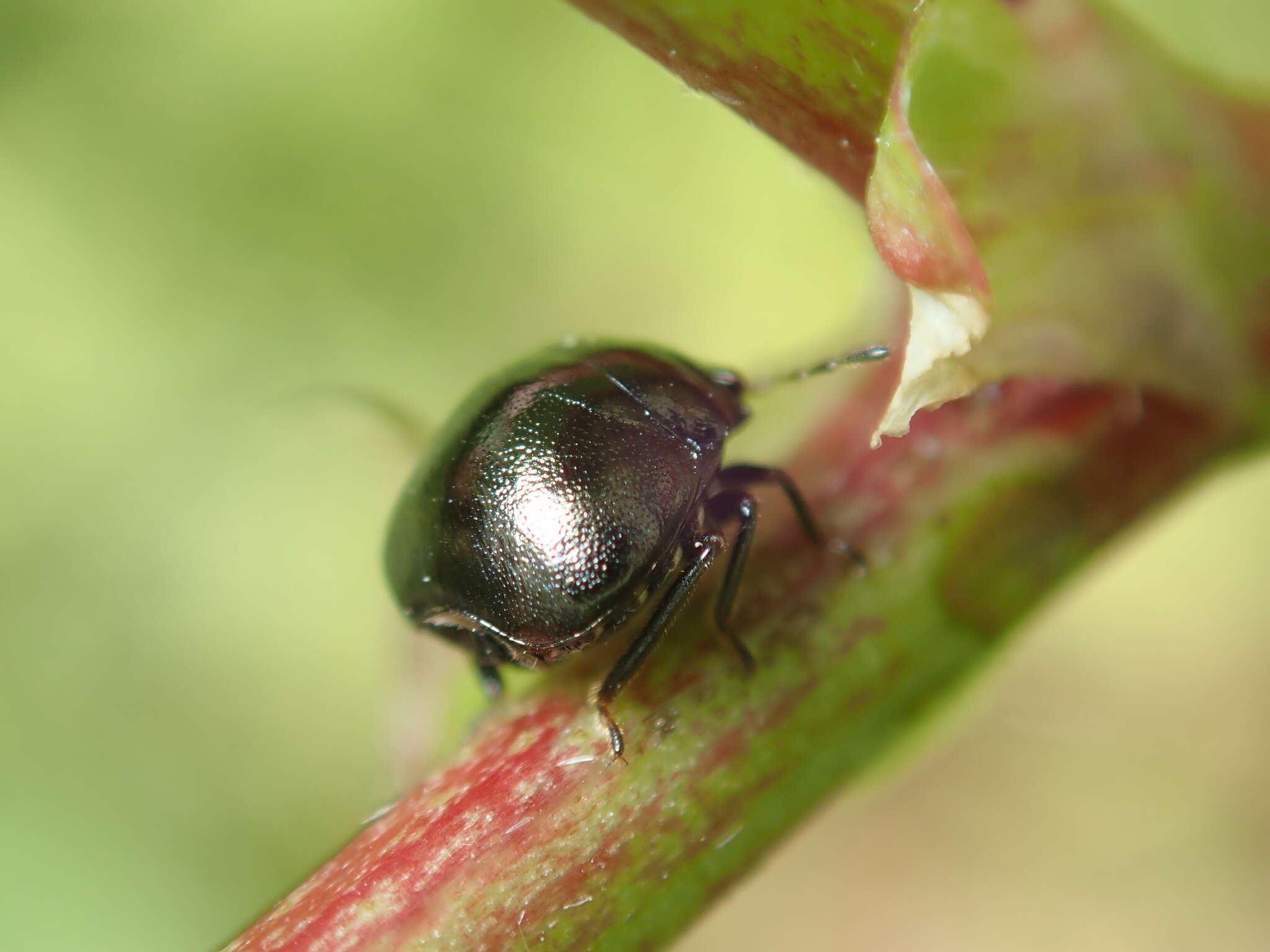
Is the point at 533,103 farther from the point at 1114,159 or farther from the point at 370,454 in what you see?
the point at 1114,159

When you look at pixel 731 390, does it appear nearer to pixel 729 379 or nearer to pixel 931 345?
pixel 729 379

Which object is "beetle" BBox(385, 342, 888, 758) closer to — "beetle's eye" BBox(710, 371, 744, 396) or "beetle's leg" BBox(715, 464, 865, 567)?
"beetle's leg" BBox(715, 464, 865, 567)

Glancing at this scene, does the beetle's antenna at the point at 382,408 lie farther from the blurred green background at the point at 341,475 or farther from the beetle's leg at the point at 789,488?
the blurred green background at the point at 341,475

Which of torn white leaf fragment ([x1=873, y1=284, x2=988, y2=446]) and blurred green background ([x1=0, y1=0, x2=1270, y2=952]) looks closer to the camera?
torn white leaf fragment ([x1=873, y1=284, x2=988, y2=446])

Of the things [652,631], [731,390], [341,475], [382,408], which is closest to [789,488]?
[652,631]

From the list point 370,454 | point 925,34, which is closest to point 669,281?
point 370,454

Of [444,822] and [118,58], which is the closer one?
[444,822]

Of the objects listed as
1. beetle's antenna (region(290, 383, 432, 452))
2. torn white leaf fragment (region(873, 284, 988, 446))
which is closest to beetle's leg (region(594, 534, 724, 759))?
torn white leaf fragment (region(873, 284, 988, 446))
